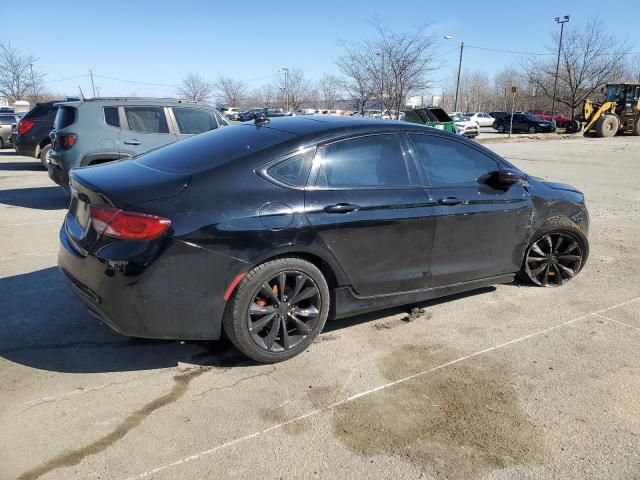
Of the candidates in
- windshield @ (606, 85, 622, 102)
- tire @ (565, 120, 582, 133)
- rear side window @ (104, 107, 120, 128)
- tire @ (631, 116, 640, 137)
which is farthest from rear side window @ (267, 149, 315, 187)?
tire @ (565, 120, 582, 133)

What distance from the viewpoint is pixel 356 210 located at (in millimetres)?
3543

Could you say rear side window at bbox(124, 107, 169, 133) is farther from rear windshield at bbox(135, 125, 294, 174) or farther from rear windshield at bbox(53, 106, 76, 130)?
rear windshield at bbox(135, 125, 294, 174)

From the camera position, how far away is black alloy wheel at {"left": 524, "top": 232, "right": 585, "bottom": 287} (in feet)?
15.9

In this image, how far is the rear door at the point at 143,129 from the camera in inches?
323

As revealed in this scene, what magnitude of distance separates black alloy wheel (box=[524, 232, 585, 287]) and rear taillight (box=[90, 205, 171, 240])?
3401 mm

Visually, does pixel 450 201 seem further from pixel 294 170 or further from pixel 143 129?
pixel 143 129

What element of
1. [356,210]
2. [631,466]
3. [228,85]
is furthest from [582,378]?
[228,85]

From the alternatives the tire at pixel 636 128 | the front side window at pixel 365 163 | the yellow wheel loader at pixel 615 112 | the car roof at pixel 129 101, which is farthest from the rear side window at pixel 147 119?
the tire at pixel 636 128

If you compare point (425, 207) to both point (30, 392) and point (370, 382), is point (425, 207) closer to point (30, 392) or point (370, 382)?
point (370, 382)

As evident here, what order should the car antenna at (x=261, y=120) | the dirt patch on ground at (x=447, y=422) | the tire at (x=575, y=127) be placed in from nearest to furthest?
the dirt patch on ground at (x=447, y=422) < the car antenna at (x=261, y=120) < the tire at (x=575, y=127)

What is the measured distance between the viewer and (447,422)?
2867mm

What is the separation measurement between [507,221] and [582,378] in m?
1.48

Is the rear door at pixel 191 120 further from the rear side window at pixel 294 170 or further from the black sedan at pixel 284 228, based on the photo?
the rear side window at pixel 294 170

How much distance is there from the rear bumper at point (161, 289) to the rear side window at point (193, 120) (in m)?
5.98
